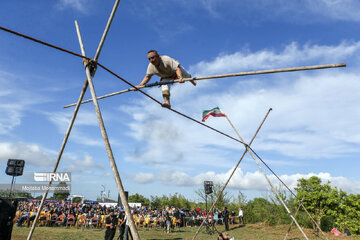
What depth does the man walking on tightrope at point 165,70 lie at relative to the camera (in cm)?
528

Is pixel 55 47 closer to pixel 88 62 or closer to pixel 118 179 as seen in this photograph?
pixel 88 62

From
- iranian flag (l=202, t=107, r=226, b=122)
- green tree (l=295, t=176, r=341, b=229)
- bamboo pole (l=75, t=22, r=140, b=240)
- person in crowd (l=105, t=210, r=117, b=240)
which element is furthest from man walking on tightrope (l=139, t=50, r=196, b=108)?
green tree (l=295, t=176, r=341, b=229)

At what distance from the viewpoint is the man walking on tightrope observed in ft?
17.3

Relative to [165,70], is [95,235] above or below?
below

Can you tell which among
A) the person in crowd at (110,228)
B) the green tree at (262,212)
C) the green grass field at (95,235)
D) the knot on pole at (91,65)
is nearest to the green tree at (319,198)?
the green grass field at (95,235)

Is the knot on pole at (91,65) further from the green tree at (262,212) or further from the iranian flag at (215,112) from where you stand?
the green tree at (262,212)

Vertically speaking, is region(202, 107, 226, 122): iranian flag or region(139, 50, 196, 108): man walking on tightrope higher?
region(202, 107, 226, 122): iranian flag

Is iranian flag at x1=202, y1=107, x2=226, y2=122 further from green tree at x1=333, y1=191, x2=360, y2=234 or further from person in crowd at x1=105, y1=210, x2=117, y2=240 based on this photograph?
green tree at x1=333, y1=191, x2=360, y2=234

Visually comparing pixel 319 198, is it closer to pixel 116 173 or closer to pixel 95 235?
pixel 95 235

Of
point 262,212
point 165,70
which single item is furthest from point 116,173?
point 262,212

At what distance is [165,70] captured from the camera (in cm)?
555

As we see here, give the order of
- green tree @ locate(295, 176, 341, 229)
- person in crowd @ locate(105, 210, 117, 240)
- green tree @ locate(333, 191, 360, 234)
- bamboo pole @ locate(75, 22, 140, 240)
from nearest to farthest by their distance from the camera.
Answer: bamboo pole @ locate(75, 22, 140, 240) → person in crowd @ locate(105, 210, 117, 240) → green tree @ locate(333, 191, 360, 234) → green tree @ locate(295, 176, 341, 229)

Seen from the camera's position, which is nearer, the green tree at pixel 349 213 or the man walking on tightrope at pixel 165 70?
the man walking on tightrope at pixel 165 70

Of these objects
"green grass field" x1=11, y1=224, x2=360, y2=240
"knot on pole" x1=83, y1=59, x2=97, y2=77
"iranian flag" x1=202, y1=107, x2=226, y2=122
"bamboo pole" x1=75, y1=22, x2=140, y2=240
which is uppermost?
"iranian flag" x1=202, y1=107, x2=226, y2=122
